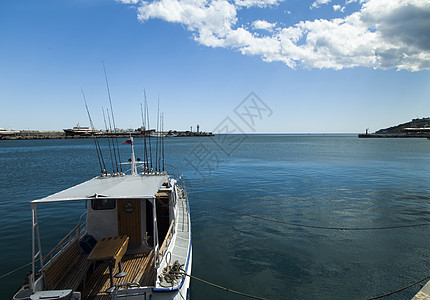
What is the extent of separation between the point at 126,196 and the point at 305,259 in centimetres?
889

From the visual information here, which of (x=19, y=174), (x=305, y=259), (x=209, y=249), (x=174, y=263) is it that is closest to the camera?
(x=174, y=263)

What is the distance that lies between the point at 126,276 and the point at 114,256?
1.31 metres

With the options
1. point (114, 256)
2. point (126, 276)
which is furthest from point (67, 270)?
point (114, 256)

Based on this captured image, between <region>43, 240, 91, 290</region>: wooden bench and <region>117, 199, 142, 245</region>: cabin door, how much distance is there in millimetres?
1437

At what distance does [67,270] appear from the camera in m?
6.89

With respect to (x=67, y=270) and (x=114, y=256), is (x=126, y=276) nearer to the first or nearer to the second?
(x=114, y=256)

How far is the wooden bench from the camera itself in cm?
619

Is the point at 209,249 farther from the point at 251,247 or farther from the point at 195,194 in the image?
the point at 195,194

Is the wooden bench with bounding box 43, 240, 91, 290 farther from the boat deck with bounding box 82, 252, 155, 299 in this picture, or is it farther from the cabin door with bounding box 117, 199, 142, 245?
the cabin door with bounding box 117, 199, 142, 245

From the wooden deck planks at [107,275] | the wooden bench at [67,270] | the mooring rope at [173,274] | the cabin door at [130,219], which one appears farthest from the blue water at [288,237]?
the wooden bench at [67,270]

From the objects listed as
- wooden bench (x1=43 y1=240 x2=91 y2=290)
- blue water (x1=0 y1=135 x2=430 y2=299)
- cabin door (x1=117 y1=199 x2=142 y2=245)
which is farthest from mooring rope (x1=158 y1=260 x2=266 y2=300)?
blue water (x1=0 y1=135 x2=430 y2=299)

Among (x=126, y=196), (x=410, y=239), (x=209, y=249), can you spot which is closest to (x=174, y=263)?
(x=126, y=196)

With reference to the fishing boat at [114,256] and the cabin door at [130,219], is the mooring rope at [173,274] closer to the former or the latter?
the fishing boat at [114,256]

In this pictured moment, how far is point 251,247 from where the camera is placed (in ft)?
39.3
